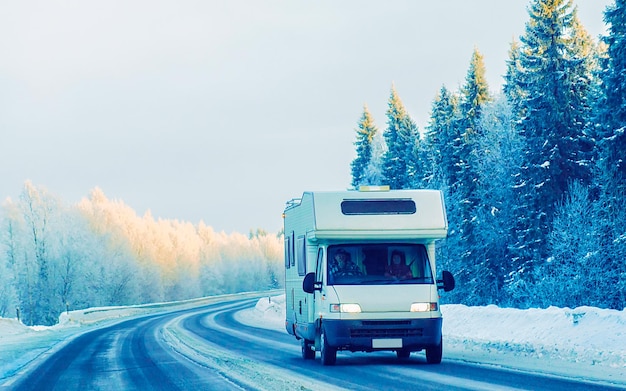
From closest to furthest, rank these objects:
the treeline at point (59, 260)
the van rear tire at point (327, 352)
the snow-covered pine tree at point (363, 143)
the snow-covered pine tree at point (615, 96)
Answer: the van rear tire at point (327, 352) → the snow-covered pine tree at point (615, 96) → the snow-covered pine tree at point (363, 143) → the treeline at point (59, 260)

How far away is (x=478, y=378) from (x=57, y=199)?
80165mm

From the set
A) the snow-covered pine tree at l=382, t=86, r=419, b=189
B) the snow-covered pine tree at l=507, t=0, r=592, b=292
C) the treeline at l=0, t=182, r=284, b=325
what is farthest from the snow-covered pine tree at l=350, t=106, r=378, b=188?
the snow-covered pine tree at l=507, t=0, r=592, b=292

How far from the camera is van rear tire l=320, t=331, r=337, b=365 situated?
15859mm

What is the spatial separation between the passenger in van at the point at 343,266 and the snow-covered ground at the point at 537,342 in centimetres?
283

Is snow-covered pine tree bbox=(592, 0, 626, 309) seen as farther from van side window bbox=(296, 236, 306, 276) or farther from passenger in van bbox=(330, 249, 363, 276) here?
passenger in van bbox=(330, 249, 363, 276)

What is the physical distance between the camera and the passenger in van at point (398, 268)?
16.0 metres

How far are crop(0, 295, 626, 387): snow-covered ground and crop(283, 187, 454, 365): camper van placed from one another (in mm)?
1624

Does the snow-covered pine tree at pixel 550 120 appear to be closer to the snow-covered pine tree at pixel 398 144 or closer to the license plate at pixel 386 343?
the license plate at pixel 386 343

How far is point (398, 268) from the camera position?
16.1 meters

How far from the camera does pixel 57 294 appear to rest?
284 ft

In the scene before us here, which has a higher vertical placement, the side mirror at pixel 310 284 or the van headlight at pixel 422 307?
the side mirror at pixel 310 284

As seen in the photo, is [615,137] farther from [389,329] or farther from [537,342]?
[389,329]

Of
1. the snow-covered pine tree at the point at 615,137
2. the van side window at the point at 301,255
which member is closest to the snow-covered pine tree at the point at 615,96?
the snow-covered pine tree at the point at 615,137

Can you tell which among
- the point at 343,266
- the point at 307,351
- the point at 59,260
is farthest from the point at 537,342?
the point at 59,260
